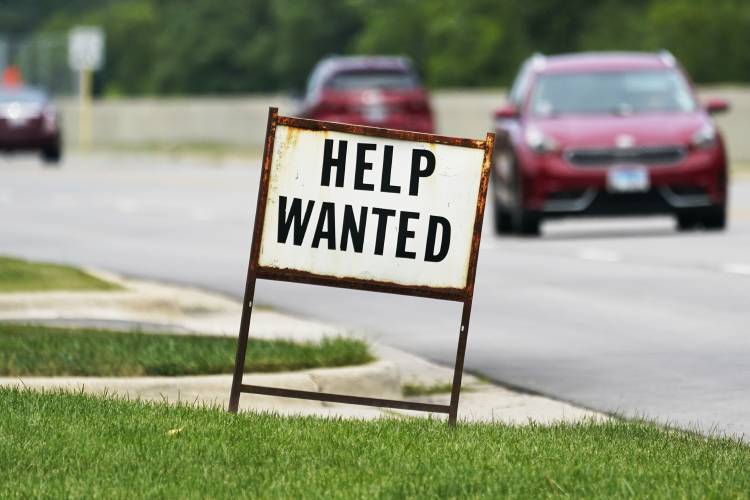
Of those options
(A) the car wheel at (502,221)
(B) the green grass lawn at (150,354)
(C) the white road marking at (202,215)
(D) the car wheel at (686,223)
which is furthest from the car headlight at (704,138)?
(B) the green grass lawn at (150,354)

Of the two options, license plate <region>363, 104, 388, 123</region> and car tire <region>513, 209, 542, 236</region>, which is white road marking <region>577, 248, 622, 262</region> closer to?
car tire <region>513, 209, 542, 236</region>

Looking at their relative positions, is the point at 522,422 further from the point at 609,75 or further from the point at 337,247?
the point at 609,75

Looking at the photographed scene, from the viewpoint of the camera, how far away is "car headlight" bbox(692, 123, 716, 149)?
20.8 meters

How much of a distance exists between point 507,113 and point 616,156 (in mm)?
1214

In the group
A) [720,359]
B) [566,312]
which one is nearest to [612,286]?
[566,312]

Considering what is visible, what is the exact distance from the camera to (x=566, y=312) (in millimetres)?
14094

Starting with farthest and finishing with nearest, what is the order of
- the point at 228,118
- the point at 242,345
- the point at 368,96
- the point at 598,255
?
the point at 228,118, the point at 368,96, the point at 598,255, the point at 242,345

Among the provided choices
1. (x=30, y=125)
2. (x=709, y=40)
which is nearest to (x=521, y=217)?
(x=30, y=125)

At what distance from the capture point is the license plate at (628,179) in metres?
20.5

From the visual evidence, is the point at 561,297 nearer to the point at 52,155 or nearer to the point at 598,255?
the point at 598,255

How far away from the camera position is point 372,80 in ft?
116

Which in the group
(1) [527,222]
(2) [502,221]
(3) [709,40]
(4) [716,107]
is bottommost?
(2) [502,221]

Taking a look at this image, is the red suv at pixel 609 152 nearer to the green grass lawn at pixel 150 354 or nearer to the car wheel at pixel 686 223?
the car wheel at pixel 686 223

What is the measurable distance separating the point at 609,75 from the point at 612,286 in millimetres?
6318
